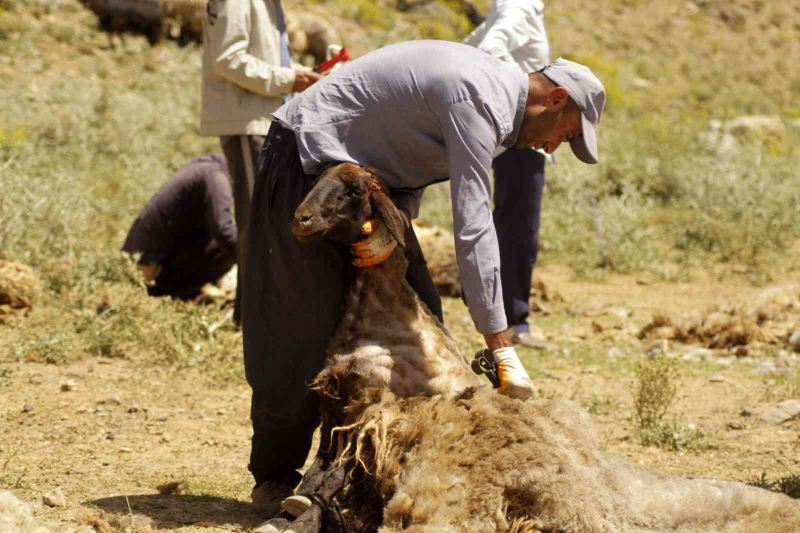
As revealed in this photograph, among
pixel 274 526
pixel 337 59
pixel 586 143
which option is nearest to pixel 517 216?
pixel 337 59

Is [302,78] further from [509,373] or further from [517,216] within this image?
[509,373]

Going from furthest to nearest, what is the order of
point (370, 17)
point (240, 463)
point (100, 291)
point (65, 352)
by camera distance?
point (370, 17) < point (100, 291) < point (65, 352) < point (240, 463)

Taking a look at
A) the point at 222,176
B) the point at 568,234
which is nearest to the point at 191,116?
the point at 568,234

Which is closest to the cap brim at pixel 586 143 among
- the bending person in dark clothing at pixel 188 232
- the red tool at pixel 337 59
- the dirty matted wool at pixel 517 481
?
the dirty matted wool at pixel 517 481

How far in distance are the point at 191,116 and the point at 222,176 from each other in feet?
19.0

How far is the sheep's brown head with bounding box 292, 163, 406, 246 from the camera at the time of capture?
3463 mm

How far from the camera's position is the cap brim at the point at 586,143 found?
3.62 m

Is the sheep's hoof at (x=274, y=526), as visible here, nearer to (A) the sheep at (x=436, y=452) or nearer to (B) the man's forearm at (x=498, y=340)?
(A) the sheep at (x=436, y=452)

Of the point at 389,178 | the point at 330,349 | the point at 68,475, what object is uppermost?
the point at 389,178

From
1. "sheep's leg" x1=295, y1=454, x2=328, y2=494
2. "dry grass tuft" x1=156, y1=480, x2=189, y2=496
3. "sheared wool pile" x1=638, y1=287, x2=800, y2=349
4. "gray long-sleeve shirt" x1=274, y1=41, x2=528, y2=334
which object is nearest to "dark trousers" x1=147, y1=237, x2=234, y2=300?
"sheared wool pile" x1=638, y1=287, x2=800, y2=349

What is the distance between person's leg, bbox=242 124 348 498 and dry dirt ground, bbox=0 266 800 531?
1.41 feet

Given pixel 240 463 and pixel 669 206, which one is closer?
pixel 240 463

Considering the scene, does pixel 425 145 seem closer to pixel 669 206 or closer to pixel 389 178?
pixel 389 178

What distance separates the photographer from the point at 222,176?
23.5ft
